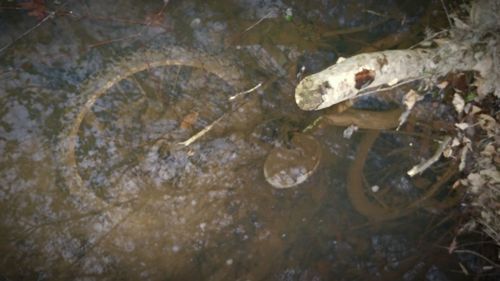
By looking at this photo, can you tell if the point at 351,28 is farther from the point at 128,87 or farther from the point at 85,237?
the point at 85,237

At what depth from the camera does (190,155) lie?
2.47 meters

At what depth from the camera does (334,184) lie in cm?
255

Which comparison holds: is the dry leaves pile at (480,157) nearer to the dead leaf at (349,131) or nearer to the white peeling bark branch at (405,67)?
the white peeling bark branch at (405,67)

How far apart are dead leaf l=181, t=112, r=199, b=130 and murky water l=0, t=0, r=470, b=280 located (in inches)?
0.6

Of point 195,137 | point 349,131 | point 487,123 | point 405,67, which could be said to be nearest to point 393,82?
point 405,67

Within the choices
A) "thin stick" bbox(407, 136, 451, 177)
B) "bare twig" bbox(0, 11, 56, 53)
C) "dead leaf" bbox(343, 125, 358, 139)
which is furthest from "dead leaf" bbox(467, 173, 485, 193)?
"bare twig" bbox(0, 11, 56, 53)

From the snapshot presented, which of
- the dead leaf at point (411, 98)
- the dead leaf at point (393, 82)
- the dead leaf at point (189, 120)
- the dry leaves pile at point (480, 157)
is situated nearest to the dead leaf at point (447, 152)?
the dry leaves pile at point (480, 157)

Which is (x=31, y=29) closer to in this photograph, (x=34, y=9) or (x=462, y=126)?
(x=34, y=9)

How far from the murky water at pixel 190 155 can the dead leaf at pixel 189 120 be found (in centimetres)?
1

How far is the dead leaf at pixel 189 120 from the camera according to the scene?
2.51 metres

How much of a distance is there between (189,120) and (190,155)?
0.27m

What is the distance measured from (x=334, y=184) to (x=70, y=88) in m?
2.12

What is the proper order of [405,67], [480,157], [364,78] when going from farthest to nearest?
[480,157] < [405,67] < [364,78]

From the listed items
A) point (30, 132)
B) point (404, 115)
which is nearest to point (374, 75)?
point (404, 115)
